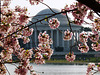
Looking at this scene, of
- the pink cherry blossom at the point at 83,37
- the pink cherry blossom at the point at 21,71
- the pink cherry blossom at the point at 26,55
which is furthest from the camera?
the pink cherry blossom at the point at 26,55

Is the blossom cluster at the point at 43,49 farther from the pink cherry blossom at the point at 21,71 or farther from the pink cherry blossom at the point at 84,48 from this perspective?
the pink cherry blossom at the point at 84,48

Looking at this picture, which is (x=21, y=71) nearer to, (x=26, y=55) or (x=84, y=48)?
(x=26, y=55)

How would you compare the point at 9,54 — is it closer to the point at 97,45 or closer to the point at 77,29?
the point at 97,45

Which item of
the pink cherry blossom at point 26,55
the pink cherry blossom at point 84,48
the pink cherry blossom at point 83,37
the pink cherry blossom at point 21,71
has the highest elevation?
the pink cherry blossom at point 83,37

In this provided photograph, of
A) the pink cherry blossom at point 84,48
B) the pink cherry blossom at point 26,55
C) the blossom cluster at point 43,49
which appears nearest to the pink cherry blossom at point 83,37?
the pink cherry blossom at point 84,48

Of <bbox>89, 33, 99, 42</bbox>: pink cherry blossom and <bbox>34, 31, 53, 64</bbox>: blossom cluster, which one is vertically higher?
<bbox>89, 33, 99, 42</bbox>: pink cherry blossom

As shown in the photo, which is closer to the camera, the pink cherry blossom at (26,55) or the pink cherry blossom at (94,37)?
the pink cherry blossom at (94,37)

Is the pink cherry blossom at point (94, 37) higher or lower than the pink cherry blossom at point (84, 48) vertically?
higher

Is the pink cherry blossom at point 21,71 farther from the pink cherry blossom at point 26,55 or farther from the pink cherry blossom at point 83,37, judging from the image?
the pink cherry blossom at point 83,37

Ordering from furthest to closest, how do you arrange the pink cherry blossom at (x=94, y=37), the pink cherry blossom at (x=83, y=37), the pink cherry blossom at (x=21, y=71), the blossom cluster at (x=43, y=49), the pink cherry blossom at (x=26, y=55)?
the pink cherry blossom at (x=26, y=55) < the blossom cluster at (x=43, y=49) < the pink cherry blossom at (x=21, y=71) < the pink cherry blossom at (x=83, y=37) < the pink cherry blossom at (x=94, y=37)

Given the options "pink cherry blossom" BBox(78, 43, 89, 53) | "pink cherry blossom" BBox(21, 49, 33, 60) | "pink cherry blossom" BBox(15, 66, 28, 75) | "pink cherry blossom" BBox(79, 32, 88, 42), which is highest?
"pink cherry blossom" BBox(79, 32, 88, 42)

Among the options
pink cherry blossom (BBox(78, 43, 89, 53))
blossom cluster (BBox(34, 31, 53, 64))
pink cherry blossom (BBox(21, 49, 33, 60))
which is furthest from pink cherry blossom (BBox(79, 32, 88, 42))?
pink cherry blossom (BBox(21, 49, 33, 60))

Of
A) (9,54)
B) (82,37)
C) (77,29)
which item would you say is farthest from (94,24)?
(77,29)

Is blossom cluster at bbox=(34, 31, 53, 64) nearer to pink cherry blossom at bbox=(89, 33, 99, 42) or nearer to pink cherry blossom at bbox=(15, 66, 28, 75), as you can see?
pink cherry blossom at bbox=(15, 66, 28, 75)
